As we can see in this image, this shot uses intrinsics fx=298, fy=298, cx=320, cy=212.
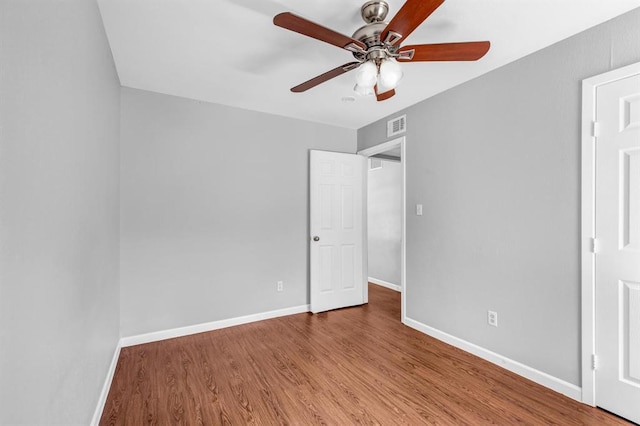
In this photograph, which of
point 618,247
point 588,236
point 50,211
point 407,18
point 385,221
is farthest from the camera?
point 385,221

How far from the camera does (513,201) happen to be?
2.45m

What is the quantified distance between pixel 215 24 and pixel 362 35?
1002 millimetres

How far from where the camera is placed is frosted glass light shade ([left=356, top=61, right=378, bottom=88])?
175 cm

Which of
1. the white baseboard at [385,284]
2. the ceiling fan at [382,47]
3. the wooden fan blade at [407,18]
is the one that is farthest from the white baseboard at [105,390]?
the white baseboard at [385,284]

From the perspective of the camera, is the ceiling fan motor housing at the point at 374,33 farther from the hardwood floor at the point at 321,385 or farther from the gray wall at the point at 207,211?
the hardwood floor at the point at 321,385

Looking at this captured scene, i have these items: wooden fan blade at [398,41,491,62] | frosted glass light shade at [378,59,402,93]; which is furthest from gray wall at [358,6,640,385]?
frosted glass light shade at [378,59,402,93]

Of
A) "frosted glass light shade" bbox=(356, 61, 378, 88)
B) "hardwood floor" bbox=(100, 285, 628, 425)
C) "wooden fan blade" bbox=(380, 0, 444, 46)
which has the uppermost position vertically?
"wooden fan blade" bbox=(380, 0, 444, 46)

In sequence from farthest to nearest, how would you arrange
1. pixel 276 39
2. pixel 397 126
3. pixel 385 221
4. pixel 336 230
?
pixel 385 221, pixel 336 230, pixel 397 126, pixel 276 39

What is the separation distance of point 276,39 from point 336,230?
249cm

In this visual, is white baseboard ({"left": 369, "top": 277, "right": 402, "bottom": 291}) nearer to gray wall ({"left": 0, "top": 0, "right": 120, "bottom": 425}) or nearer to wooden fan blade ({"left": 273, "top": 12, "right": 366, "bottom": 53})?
wooden fan blade ({"left": 273, "top": 12, "right": 366, "bottom": 53})

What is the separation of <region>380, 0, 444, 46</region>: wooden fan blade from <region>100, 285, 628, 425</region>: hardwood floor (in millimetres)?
2265

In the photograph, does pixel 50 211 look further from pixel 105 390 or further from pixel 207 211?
pixel 207 211

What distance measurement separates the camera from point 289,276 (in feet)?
12.5

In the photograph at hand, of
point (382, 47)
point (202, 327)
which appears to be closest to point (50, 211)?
point (382, 47)
